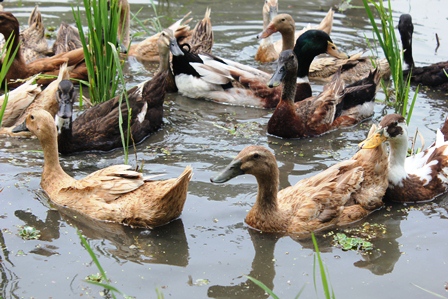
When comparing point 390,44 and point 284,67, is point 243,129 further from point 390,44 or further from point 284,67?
point 390,44

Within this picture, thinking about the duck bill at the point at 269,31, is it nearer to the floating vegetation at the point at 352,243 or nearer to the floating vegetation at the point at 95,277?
the floating vegetation at the point at 352,243

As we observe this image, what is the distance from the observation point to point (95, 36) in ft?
24.9

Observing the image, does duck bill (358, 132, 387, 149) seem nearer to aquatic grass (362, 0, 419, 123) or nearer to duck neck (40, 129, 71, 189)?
aquatic grass (362, 0, 419, 123)

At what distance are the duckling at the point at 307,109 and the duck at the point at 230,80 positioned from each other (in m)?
0.67

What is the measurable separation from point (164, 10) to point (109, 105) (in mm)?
5453

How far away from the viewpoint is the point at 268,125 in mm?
8242

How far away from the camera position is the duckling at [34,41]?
1051 centimetres

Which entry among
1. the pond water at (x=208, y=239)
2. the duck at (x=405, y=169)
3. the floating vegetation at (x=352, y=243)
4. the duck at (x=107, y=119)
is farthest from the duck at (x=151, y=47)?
the floating vegetation at (x=352, y=243)

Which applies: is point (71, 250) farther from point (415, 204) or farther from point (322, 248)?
point (415, 204)

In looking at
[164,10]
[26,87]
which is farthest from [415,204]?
[164,10]

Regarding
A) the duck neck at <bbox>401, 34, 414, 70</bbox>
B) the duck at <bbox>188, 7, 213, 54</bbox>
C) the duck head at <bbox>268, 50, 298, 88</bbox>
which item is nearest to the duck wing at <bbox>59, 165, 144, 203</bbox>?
the duck head at <bbox>268, 50, 298, 88</bbox>

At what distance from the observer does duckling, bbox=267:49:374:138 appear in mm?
8117

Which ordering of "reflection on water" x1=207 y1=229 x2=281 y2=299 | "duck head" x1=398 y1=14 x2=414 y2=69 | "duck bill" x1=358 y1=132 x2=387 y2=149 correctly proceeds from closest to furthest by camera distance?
"reflection on water" x1=207 y1=229 x2=281 y2=299 < "duck bill" x1=358 y1=132 x2=387 y2=149 < "duck head" x1=398 y1=14 x2=414 y2=69

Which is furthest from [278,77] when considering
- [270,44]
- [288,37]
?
[270,44]
